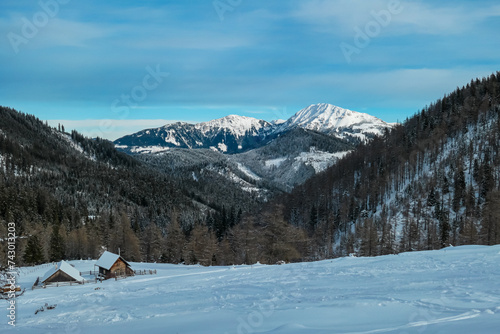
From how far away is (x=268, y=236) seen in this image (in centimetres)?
5972

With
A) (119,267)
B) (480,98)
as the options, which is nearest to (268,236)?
(119,267)

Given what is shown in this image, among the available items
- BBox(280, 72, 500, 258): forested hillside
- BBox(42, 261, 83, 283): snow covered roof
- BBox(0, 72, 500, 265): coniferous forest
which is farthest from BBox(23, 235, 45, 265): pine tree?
BBox(280, 72, 500, 258): forested hillside

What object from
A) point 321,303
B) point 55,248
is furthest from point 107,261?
point 321,303

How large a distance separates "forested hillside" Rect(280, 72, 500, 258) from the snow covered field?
4642 centimetres

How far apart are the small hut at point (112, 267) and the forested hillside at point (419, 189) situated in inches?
1788

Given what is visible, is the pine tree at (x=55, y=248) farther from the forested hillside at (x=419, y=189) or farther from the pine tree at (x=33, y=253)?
the forested hillside at (x=419, y=189)

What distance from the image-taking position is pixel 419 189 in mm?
107188

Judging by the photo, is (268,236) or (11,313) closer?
(11,313)

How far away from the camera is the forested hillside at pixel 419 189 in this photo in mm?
78494

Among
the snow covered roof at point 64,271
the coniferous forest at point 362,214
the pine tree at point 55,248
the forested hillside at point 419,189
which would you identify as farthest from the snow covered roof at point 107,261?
the forested hillside at point 419,189

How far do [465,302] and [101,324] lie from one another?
19.0 metres

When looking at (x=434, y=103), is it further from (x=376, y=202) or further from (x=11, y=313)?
(x=11, y=313)

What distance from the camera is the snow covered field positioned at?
13477 millimetres

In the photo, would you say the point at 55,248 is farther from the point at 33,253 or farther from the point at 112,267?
the point at 112,267
